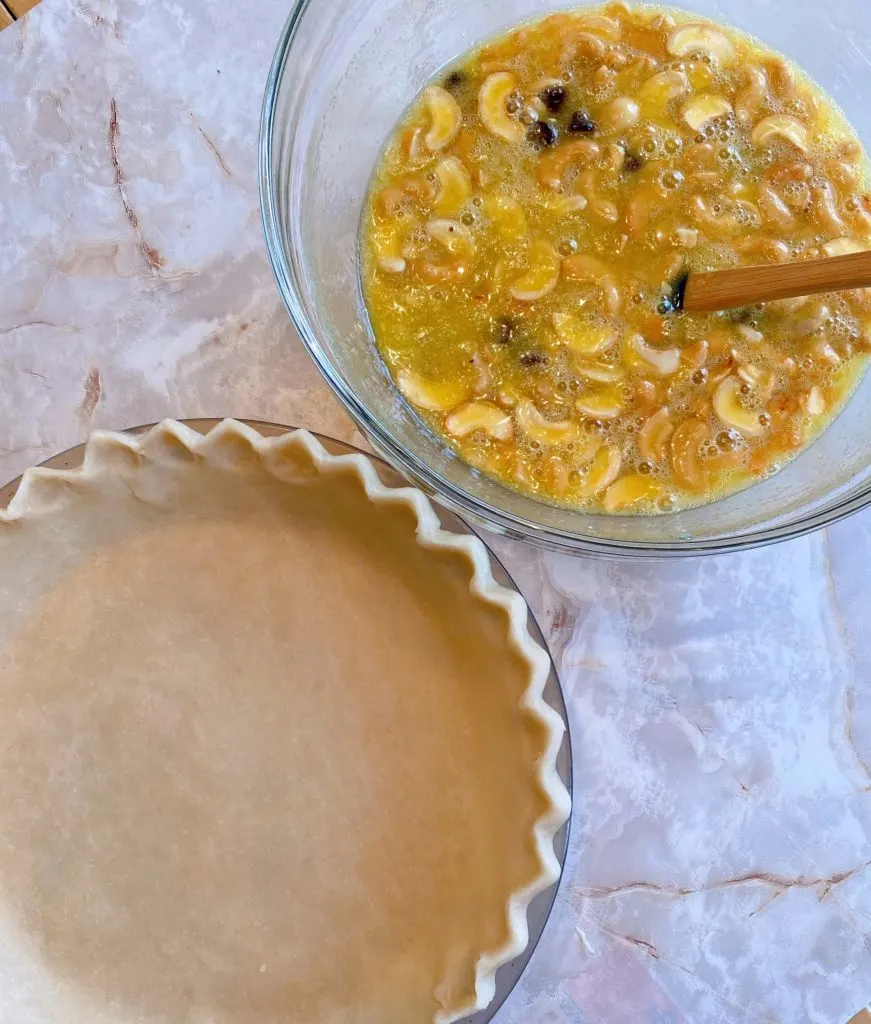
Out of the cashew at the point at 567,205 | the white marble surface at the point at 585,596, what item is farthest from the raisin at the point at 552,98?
the white marble surface at the point at 585,596

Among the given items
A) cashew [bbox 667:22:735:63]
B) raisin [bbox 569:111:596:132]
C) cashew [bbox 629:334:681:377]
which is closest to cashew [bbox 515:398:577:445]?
cashew [bbox 629:334:681:377]

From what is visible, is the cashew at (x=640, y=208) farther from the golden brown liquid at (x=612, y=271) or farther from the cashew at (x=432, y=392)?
the cashew at (x=432, y=392)

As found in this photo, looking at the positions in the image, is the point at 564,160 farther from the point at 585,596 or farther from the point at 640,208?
the point at 585,596

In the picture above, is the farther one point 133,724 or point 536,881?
point 133,724

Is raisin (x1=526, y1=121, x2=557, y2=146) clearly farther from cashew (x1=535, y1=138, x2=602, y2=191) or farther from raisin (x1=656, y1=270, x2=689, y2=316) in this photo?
raisin (x1=656, y1=270, x2=689, y2=316)

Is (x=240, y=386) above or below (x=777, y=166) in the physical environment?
below

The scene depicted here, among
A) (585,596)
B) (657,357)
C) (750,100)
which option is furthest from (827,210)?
(585,596)

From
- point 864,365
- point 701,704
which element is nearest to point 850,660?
point 701,704

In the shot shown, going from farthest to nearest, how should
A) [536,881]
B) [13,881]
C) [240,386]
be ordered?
1. [240,386]
2. [13,881]
3. [536,881]

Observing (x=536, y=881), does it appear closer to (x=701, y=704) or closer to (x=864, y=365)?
(x=701, y=704)
